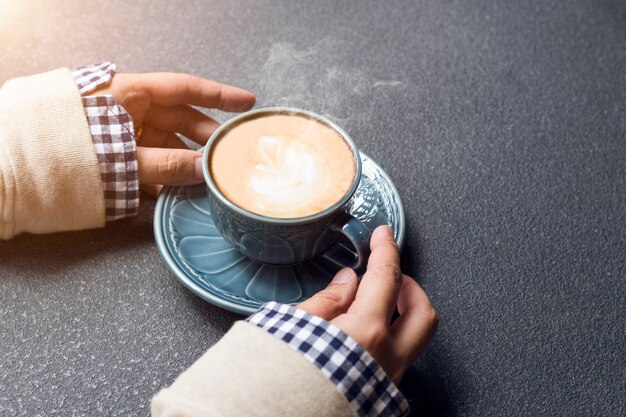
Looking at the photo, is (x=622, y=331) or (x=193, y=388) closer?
(x=193, y=388)

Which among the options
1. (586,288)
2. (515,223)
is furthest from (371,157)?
(586,288)

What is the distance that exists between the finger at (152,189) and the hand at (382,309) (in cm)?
24

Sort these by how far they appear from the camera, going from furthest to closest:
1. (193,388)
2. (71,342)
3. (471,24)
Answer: (471,24) → (71,342) → (193,388)

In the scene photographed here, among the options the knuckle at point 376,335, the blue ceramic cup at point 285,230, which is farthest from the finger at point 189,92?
the knuckle at point 376,335

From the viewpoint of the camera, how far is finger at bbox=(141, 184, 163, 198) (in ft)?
2.36

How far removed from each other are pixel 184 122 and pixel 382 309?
35cm

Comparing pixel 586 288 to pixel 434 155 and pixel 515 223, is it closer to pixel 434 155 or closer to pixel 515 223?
pixel 515 223

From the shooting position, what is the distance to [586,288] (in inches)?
26.8

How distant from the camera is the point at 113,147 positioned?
25.1 inches

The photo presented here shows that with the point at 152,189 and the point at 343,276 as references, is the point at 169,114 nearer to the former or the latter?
the point at 152,189

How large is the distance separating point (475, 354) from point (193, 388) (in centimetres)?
28

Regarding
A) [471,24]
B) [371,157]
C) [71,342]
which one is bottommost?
[71,342]

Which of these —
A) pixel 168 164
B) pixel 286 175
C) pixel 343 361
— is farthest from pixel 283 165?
pixel 343 361

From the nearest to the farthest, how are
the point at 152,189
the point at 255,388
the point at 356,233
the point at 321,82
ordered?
the point at 255,388 < the point at 356,233 < the point at 152,189 < the point at 321,82
